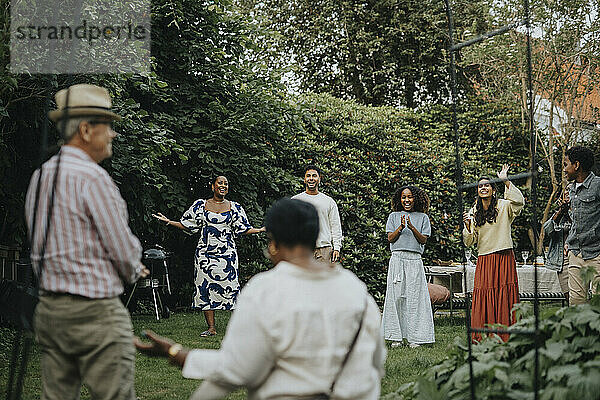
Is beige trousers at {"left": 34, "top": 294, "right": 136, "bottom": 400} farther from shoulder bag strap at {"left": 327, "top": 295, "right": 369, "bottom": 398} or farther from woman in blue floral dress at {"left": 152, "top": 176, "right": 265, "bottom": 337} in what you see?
woman in blue floral dress at {"left": 152, "top": 176, "right": 265, "bottom": 337}

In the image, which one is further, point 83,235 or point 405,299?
point 405,299

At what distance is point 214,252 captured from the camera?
8359 mm

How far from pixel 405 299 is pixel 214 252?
231 cm

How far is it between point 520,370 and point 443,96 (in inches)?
719

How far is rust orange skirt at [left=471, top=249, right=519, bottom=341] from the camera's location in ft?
22.3

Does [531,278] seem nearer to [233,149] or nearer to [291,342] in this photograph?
[233,149]

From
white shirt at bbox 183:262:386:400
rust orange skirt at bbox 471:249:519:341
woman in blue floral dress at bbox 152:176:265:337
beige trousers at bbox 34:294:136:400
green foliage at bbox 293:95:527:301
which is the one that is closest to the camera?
white shirt at bbox 183:262:386:400

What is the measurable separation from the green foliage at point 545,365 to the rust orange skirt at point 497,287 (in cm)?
329

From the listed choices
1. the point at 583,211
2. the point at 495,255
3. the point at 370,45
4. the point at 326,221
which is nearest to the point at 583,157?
the point at 583,211

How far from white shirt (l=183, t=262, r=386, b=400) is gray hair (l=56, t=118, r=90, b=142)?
3.72 feet

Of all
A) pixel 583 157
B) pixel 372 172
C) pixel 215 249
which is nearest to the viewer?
pixel 583 157

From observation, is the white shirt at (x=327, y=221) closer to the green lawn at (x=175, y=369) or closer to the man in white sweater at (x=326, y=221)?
the man in white sweater at (x=326, y=221)

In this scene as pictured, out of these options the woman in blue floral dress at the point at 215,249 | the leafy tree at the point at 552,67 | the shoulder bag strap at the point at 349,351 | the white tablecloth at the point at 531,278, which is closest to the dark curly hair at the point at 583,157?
the woman in blue floral dress at the point at 215,249

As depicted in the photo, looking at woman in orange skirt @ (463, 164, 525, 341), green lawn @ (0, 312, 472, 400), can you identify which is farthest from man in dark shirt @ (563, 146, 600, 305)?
green lawn @ (0, 312, 472, 400)
